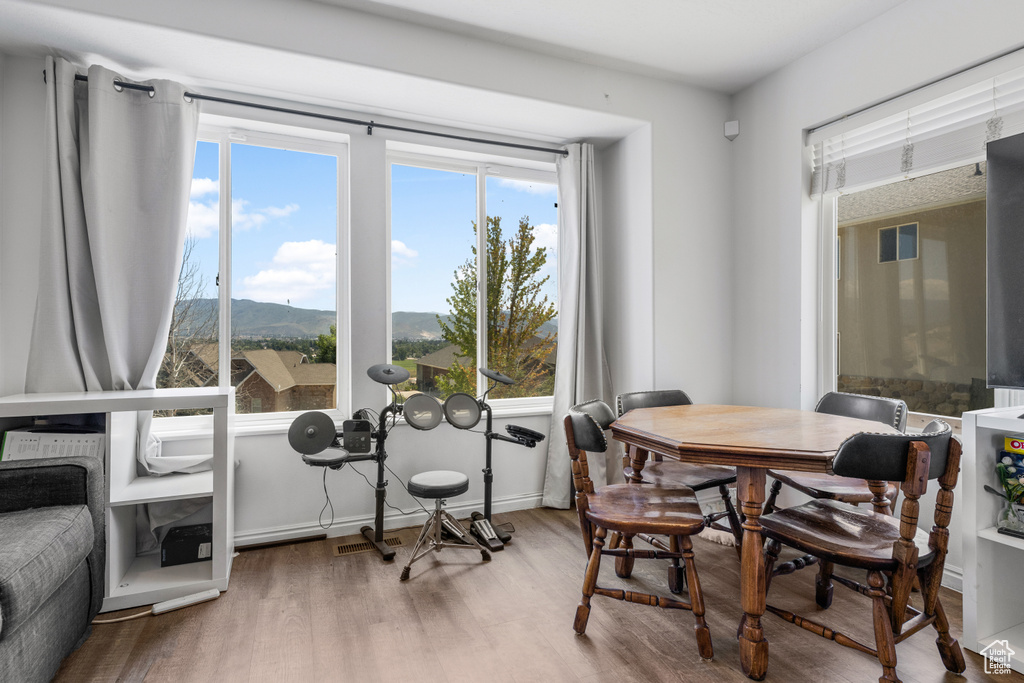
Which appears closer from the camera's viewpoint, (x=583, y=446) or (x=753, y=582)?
(x=753, y=582)

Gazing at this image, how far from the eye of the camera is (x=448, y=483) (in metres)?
2.62

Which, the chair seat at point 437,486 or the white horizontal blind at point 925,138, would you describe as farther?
the chair seat at point 437,486

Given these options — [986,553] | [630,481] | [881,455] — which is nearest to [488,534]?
[630,481]

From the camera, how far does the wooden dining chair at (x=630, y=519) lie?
1851 mm

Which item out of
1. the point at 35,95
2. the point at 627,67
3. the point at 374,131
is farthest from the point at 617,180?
the point at 35,95

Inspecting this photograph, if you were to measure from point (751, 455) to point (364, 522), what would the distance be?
7.30 ft

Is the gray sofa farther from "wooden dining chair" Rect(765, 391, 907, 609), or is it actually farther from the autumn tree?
"wooden dining chair" Rect(765, 391, 907, 609)

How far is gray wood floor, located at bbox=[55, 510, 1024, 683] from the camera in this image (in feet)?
5.88

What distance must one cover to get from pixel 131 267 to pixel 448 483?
185 cm

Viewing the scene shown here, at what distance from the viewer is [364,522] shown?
308 centimetres

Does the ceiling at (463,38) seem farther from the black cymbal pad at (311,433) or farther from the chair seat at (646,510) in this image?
the chair seat at (646,510)

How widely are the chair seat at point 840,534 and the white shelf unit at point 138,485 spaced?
223 centimetres

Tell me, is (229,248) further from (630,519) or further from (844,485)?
(844,485)

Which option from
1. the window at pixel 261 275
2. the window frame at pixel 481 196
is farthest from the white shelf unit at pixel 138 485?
the window frame at pixel 481 196
